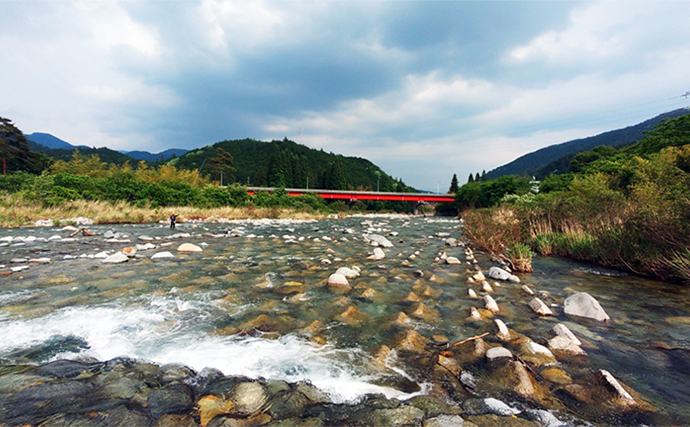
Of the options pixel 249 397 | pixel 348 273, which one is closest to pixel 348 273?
pixel 348 273

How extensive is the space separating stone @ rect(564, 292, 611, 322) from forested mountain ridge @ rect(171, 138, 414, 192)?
44244mm

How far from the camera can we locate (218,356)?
315cm

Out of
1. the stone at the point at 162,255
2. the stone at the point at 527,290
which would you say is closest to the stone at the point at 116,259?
the stone at the point at 162,255

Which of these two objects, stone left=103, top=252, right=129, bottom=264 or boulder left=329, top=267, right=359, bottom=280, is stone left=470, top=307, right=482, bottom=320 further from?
stone left=103, top=252, right=129, bottom=264

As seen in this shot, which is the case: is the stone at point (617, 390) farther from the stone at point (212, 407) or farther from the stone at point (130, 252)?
the stone at point (130, 252)

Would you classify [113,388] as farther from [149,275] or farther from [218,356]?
[149,275]

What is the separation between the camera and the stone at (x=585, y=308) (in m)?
4.43

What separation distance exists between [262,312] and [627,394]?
4.37 meters

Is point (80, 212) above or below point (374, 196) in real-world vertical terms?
below

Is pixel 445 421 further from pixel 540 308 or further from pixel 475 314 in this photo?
pixel 540 308

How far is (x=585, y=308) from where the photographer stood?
455cm

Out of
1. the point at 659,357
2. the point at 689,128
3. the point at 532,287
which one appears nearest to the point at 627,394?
the point at 659,357

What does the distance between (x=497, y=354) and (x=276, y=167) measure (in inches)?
3282

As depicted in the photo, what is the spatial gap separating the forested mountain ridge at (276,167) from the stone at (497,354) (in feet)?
146
